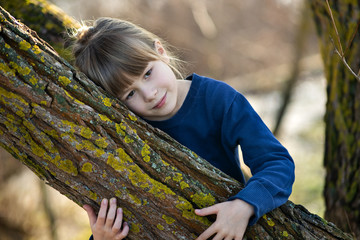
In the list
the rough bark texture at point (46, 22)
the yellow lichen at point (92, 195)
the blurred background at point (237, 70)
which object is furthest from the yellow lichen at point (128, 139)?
the blurred background at point (237, 70)

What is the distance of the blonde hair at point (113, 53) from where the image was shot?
1613 mm

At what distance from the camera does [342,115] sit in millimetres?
1931

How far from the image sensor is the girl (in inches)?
54.2

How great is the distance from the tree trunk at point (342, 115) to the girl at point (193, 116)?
56cm

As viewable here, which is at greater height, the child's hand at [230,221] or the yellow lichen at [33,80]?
the yellow lichen at [33,80]

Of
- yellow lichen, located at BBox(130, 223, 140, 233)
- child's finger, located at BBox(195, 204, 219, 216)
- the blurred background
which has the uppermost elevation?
the blurred background

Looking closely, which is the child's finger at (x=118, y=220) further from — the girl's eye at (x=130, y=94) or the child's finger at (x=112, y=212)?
the girl's eye at (x=130, y=94)

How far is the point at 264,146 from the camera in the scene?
1.56 m

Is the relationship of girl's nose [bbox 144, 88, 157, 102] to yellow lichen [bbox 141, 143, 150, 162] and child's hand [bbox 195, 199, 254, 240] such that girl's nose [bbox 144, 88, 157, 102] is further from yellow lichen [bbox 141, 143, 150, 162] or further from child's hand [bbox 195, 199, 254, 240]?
child's hand [bbox 195, 199, 254, 240]

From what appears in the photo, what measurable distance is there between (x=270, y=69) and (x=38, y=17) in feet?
29.8

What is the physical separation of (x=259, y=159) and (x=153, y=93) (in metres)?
0.57

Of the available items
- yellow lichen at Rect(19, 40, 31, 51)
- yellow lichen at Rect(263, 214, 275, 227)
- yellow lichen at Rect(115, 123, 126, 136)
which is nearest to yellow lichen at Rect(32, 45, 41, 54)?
yellow lichen at Rect(19, 40, 31, 51)

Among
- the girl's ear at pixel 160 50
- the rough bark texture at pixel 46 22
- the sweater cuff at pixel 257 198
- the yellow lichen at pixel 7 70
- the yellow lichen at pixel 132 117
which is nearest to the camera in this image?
the yellow lichen at pixel 7 70

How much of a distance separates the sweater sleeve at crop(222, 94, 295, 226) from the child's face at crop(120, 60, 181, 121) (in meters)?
0.29
